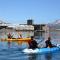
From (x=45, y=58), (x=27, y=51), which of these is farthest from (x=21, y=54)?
(x=45, y=58)

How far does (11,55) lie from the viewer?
127 ft

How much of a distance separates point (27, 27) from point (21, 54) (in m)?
158

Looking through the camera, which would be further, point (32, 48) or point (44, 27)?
point (44, 27)

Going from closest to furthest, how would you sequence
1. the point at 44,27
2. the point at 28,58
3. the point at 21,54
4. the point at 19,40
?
the point at 28,58
the point at 21,54
the point at 19,40
the point at 44,27

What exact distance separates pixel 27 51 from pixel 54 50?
4.39 metres

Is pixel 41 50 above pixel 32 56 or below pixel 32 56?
above

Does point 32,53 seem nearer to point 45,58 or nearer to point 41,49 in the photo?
point 41,49

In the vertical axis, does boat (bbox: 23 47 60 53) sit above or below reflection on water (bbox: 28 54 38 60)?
above

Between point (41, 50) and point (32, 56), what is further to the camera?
point (41, 50)

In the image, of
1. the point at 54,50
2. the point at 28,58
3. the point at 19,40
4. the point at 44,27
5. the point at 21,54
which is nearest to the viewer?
the point at 28,58

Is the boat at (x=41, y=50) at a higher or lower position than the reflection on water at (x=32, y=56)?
higher

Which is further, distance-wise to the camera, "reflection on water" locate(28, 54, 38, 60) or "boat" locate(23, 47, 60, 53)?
"boat" locate(23, 47, 60, 53)

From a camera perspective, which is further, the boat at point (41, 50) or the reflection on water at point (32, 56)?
the boat at point (41, 50)

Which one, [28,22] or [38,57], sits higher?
[28,22]
